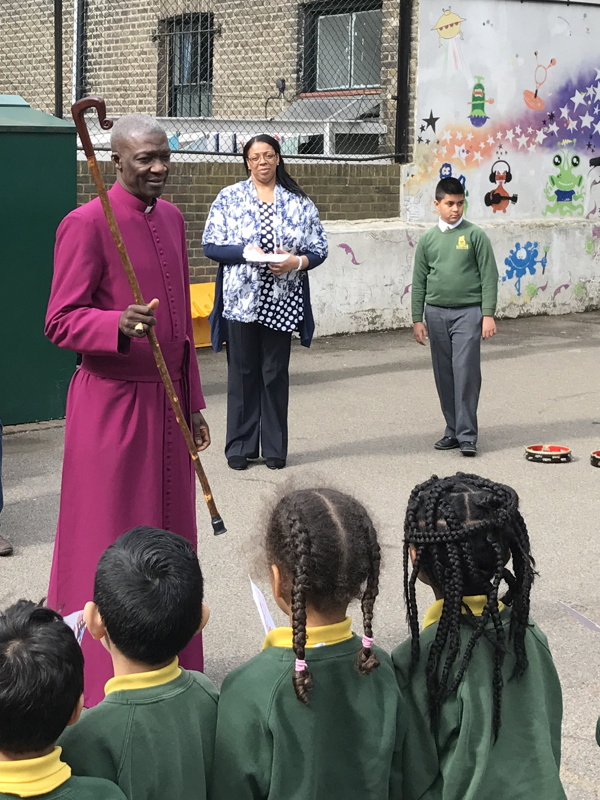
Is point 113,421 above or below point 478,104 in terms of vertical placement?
below

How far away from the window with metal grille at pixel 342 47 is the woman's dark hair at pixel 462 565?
39.9ft

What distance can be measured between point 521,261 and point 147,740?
12.1 metres

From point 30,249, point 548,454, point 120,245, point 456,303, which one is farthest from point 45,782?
point 30,249

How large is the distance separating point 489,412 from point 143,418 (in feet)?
18.5

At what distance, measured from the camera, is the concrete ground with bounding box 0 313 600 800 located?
4.70 m

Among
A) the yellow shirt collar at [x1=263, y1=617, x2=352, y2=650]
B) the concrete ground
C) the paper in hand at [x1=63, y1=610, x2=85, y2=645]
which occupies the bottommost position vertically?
the concrete ground

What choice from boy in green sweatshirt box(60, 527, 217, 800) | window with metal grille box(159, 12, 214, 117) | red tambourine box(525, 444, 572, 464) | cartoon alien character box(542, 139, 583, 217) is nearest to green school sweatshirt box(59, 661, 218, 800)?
boy in green sweatshirt box(60, 527, 217, 800)

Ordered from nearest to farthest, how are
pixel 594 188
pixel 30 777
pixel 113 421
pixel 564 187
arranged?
pixel 30 777 → pixel 113 421 → pixel 564 187 → pixel 594 188

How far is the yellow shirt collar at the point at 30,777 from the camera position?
2.00 metres

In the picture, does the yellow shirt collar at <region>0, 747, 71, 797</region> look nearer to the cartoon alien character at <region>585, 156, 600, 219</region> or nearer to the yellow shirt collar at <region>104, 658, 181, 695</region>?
the yellow shirt collar at <region>104, 658, 181, 695</region>

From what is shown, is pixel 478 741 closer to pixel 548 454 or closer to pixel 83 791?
pixel 83 791

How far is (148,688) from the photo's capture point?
7.50 feet

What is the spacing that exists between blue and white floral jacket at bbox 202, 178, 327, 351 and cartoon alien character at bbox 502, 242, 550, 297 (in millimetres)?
6695

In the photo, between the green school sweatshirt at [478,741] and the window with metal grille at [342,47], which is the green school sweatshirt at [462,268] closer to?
the green school sweatshirt at [478,741]
